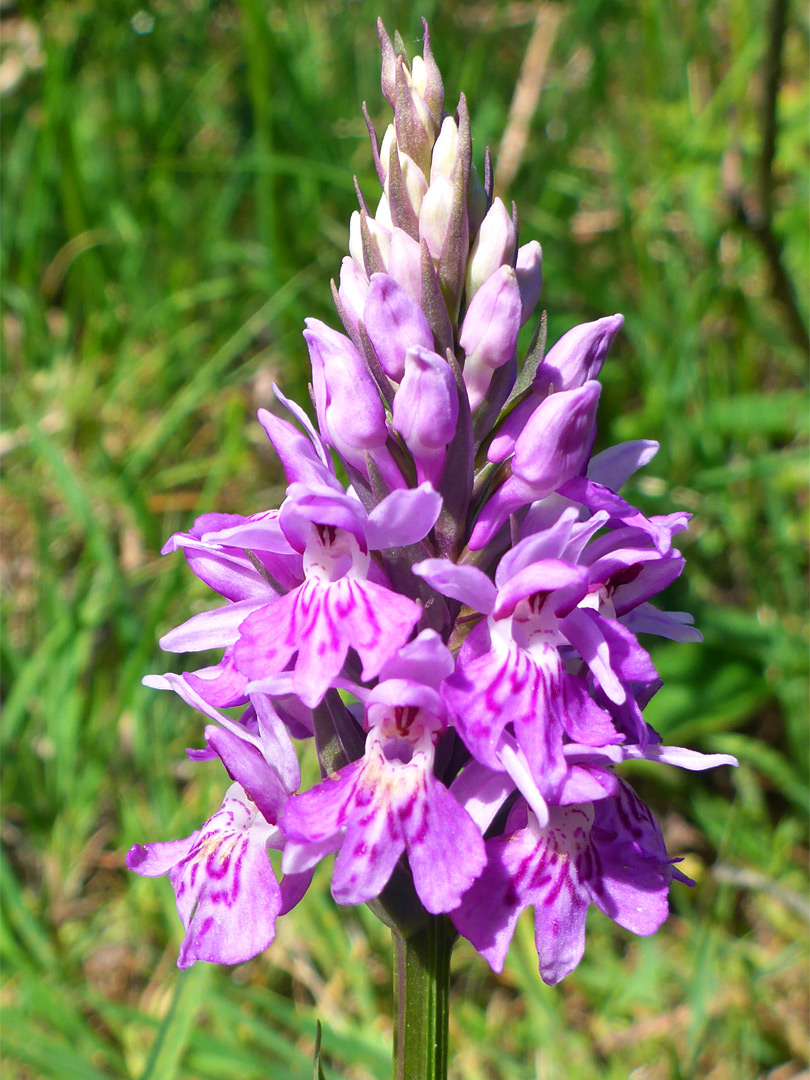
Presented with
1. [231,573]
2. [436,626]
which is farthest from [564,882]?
[231,573]

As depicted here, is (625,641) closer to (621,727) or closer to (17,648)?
(621,727)

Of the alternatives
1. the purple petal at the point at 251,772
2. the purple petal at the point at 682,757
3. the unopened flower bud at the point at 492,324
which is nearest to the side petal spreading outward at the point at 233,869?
the purple petal at the point at 251,772

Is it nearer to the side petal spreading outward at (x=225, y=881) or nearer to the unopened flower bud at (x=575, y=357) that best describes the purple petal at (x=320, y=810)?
the side petal spreading outward at (x=225, y=881)

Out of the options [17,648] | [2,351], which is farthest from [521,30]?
[17,648]

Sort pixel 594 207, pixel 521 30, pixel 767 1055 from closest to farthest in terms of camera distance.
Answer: pixel 767 1055, pixel 594 207, pixel 521 30

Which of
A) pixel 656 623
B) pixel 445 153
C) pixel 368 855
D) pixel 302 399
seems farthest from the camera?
pixel 302 399

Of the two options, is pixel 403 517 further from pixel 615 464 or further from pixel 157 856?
pixel 157 856
